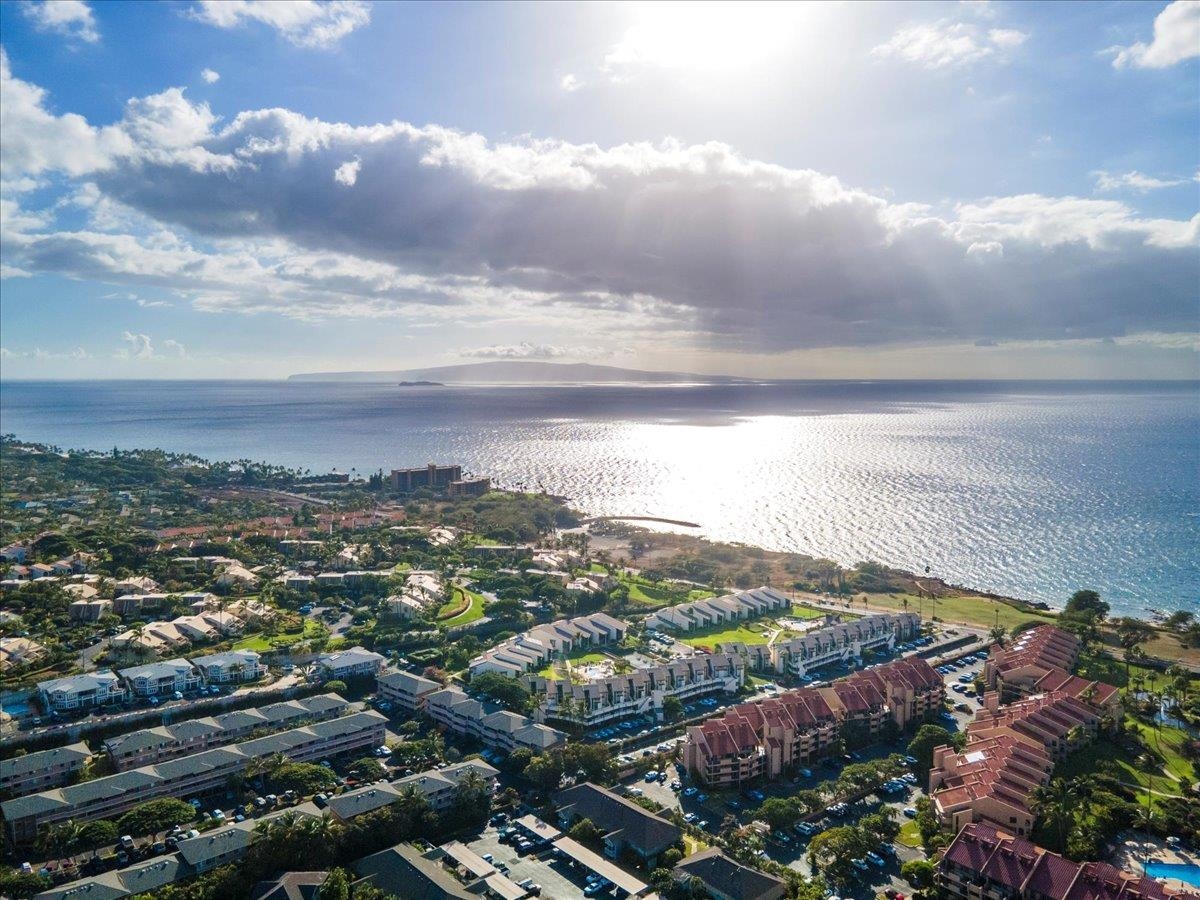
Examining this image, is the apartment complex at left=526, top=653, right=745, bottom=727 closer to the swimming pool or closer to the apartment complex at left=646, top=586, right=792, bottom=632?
the apartment complex at left=646, top=586, right=792, bottom=632

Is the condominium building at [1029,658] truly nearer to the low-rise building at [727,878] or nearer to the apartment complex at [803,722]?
the apartment complex at [803,722]

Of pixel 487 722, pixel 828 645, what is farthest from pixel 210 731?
pixel 828 645

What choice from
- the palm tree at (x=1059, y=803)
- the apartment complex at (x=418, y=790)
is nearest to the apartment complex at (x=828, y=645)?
the palm tree at (x=1059, y=803)

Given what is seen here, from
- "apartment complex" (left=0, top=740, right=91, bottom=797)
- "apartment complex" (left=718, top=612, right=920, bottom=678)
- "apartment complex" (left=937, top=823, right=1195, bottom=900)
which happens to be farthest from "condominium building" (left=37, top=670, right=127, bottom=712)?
"apartment complex" (left=937, top=823, right=1195, bottom=900)

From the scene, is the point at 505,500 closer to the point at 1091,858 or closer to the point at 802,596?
the point at 802,596

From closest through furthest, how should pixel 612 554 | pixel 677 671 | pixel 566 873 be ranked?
pixel 566 873, pixel 677 671, pixel 612 554

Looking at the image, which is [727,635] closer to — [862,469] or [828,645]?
[828,645]


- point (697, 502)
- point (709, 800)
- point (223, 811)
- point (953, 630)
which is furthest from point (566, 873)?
point (697, 502)

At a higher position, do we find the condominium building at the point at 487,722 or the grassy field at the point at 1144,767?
the condominium building at the point at 487,722
